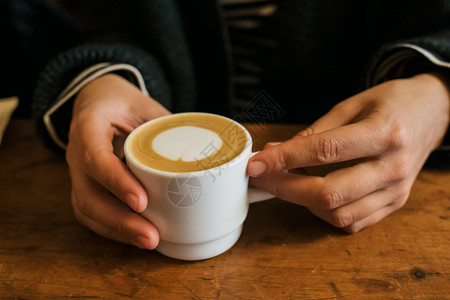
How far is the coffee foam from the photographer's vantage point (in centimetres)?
45

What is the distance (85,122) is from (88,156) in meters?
0.08

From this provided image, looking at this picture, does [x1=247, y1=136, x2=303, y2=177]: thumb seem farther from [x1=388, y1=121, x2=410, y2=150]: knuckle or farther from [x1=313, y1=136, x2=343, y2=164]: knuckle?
[x1=388, y1=121, x2=410, y2=150]: knuckle

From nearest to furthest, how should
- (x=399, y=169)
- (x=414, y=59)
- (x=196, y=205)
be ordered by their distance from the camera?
(x=196, y=205), (x=399, y=169), (x=414, y=59)

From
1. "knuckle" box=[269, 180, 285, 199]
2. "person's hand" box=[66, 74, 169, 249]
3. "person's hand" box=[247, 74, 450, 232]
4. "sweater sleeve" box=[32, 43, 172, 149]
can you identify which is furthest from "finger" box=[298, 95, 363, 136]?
"sweater sleeve" box=[32, 43, 172, 149]

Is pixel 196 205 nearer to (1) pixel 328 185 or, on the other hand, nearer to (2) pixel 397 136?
(1) pixel 328 185

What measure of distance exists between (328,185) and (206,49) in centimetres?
64

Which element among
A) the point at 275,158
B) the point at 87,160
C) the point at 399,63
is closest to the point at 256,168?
the point at 275,158

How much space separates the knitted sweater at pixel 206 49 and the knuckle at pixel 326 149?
1.04 ft

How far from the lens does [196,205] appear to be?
426 millimetres

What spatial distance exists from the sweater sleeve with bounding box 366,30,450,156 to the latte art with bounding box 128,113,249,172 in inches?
15.4

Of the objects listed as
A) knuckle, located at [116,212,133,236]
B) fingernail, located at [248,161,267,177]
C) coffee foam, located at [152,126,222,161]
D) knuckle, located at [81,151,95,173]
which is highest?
coffee foam, located at [152,126,222,161]

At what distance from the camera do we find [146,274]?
478 millimetres

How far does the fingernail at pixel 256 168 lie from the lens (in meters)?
0.46

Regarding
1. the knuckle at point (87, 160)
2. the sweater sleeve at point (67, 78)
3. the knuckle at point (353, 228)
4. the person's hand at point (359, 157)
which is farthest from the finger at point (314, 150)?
the sweater sleeve at point (67, 78)
